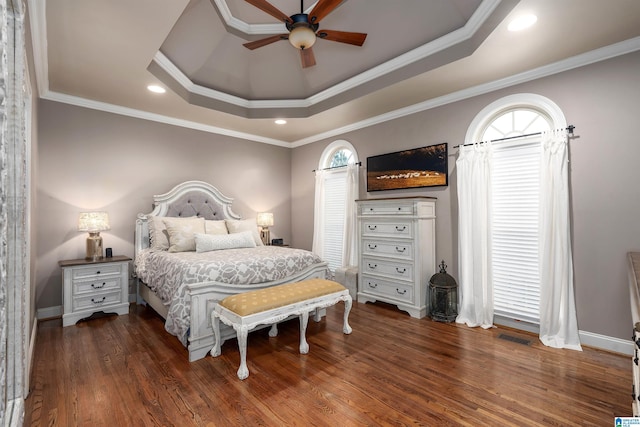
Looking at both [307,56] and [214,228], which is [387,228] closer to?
[307,56]

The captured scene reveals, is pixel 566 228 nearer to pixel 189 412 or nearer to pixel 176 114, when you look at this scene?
pixel 189 412

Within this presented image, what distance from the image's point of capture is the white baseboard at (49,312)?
349 cm

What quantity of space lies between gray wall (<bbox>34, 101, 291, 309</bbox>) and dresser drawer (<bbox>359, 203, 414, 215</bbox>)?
2329 mm

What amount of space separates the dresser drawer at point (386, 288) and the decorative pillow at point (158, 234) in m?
2.69

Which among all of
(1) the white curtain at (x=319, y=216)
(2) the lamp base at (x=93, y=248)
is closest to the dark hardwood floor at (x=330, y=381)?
(2) the lamp base at (x=93, y=248)

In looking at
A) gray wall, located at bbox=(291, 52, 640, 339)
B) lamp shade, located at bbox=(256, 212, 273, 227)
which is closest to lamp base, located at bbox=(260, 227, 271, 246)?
lamp shade, located at bbox=(256, 212, 273, 227)

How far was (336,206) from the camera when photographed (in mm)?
5199

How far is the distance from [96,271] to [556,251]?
4896mm

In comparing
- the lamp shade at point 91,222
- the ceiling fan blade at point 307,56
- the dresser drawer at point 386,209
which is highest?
the ceiling fan blade at point 307,56

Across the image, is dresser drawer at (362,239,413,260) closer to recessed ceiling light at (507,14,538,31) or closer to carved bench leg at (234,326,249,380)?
carved bench leg at (234,326,249,380)

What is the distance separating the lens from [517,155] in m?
3.23

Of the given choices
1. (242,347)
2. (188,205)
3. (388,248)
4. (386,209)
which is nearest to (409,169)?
(386,209)

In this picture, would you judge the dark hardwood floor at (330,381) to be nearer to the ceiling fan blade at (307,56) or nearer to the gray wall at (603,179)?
the gray wall at (603,179)

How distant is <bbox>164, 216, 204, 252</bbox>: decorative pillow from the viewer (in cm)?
373
